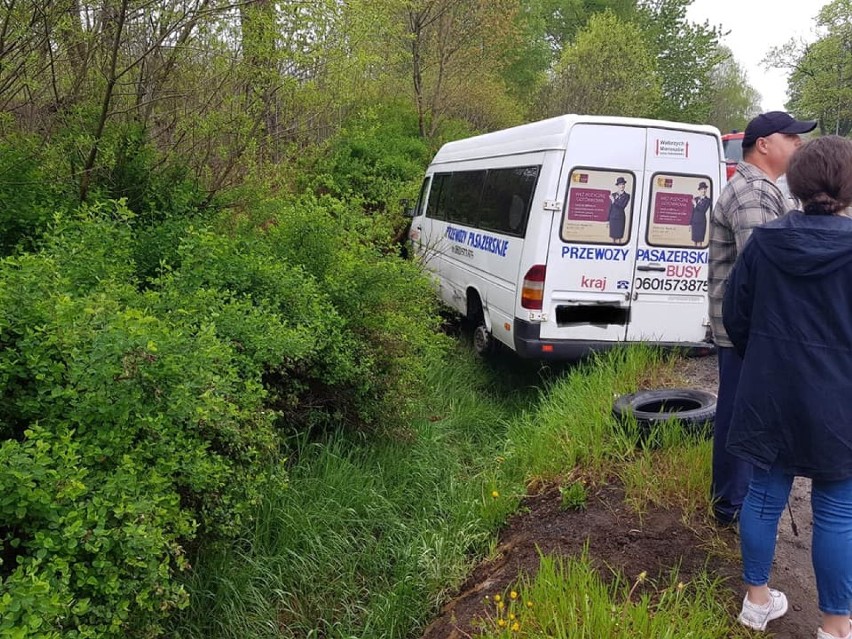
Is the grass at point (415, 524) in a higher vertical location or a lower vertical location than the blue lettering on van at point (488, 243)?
lower

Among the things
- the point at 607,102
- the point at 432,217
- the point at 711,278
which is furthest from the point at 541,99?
the point at 711,278

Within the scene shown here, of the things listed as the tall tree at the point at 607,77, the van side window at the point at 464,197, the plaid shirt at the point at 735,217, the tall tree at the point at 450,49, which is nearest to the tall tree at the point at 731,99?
the tall tree at the point at 607,77

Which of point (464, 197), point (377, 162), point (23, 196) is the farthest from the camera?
point (377, 162)

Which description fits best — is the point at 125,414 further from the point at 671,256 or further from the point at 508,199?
the point at 671,256

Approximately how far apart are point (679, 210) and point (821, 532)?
Result: 159 inches

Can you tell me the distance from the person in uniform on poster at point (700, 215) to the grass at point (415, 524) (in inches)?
56.6

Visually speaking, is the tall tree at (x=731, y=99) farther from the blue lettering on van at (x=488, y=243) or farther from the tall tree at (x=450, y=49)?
the blue lettering on van at (x=488, y=243)

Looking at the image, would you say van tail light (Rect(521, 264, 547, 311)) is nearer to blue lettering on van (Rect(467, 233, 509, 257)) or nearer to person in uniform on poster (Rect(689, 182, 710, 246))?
blue lettering on van (Rect(467, 233, 509, 257))

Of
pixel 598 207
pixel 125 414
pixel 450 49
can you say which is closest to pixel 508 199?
pixel 598 207

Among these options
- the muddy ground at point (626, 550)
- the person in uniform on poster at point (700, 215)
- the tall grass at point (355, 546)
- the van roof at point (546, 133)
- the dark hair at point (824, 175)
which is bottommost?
the tall grass at point (355, 546)

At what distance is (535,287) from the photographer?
5.73 m

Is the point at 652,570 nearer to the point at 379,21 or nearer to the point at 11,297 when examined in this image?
the point at 11,297

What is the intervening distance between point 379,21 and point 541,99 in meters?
19.7

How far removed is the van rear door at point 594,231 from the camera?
5.62m
